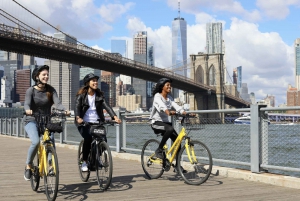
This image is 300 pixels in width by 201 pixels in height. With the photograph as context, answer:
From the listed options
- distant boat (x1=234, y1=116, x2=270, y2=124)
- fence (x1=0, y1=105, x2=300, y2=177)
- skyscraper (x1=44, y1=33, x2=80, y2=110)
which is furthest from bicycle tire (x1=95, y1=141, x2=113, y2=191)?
skyscraper (x1=44, y1=33, x2=80, y2=110)

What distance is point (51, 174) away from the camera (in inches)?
171

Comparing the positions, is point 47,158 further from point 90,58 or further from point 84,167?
point 90,58

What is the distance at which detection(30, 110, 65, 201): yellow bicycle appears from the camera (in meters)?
4.32

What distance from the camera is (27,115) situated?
4.73 m

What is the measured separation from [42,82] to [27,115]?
373 millimetres

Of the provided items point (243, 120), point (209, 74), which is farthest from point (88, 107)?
point (209, 74)

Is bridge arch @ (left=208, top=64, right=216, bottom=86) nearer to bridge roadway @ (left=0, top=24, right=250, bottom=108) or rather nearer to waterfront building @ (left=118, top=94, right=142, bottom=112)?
bridge roadway @ (left=0, top=24, right=250, bottom=108)

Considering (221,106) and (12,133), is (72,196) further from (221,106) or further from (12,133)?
(221,106)

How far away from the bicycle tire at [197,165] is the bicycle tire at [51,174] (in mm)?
1654

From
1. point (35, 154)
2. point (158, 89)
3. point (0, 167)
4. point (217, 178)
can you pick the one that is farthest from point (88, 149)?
point (0, 167)

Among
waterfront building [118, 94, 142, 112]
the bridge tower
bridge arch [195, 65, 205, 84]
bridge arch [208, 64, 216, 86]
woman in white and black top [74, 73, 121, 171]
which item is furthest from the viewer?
waterfront building [118, 94, 142, 112]

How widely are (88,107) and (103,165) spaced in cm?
74

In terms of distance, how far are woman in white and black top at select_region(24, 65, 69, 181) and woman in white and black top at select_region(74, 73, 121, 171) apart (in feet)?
1.48

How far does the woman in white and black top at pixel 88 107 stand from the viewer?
526cm
